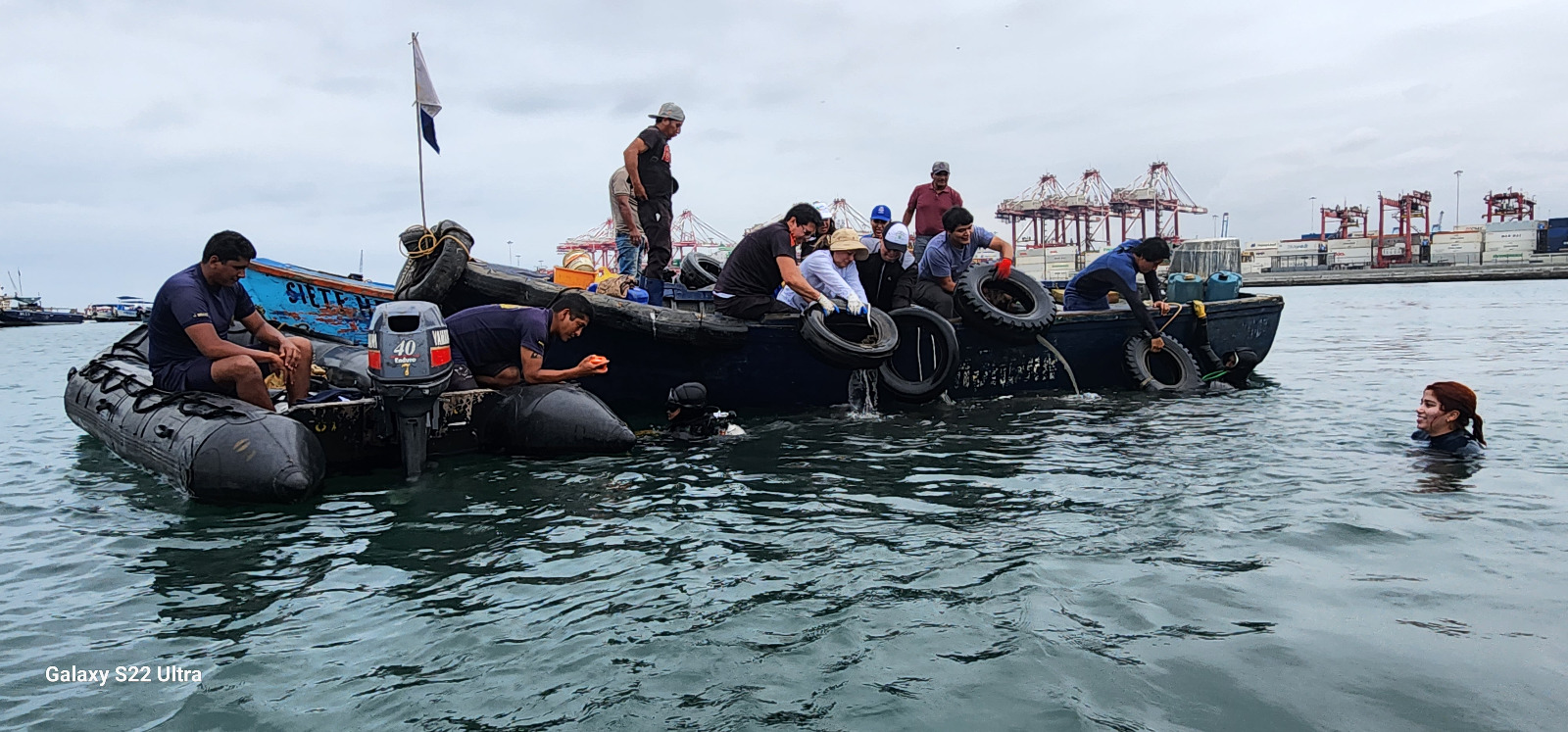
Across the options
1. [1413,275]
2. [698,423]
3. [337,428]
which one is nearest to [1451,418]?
[698,423]

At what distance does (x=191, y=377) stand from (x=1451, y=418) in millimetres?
9363

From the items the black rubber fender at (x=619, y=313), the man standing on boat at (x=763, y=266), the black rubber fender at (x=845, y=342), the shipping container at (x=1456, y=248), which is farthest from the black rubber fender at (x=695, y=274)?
the shipping container at (x=1456, y=248)

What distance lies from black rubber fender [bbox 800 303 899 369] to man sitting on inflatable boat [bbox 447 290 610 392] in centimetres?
219

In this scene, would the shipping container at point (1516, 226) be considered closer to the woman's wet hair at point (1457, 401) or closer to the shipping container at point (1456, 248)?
the shipping container at point (1456, 248)

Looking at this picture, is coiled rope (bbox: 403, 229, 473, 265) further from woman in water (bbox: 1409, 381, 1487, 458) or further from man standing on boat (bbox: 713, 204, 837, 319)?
woman in water (bbox: 1409, 381, 1487, 458)

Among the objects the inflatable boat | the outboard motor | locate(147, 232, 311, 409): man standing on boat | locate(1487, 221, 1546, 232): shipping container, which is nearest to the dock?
locate(1487, 221, 1546, 232): shipping container

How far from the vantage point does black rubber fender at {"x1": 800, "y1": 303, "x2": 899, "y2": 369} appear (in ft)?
28.1

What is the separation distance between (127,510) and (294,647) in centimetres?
336

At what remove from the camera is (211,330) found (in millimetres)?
6324

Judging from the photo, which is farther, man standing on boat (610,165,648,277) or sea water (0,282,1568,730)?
man standing on boat (610,165,648,277)

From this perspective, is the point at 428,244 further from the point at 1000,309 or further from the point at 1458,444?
the point at 1458,444

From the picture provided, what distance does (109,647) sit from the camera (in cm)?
377

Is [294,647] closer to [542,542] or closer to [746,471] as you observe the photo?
[542,542]

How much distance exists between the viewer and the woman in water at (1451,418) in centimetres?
671
